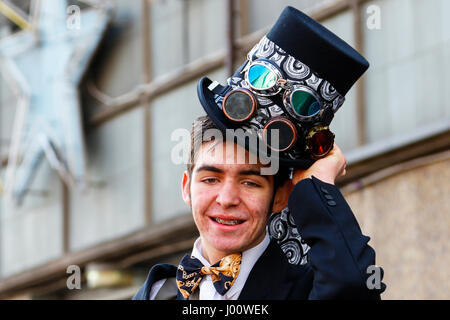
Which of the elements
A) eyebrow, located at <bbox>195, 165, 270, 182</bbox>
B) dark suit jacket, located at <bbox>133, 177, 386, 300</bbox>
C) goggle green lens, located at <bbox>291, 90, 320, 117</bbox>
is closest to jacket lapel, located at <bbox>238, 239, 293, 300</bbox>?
dark suit jacket, located at <bbox>133, 177, 386, 300</bbox>

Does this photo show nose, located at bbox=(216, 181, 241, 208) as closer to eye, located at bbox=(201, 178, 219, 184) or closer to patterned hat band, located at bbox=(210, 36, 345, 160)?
eye, located at bbox=(201, 178, 219, 184)

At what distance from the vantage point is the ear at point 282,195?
3.74m

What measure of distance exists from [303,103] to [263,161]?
0.25 meters

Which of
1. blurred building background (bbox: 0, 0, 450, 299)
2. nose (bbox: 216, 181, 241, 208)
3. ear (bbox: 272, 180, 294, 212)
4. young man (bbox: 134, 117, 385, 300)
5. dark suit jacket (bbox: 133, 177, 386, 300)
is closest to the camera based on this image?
dark suit jacket (bbox: 133, 177, 386, 300)

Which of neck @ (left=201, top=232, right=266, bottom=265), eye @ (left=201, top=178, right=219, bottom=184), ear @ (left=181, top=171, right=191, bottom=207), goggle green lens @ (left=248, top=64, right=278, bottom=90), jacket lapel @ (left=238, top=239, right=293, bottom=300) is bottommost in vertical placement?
jacket lapel @ (left=238, top=239, right=293, bottom=300)

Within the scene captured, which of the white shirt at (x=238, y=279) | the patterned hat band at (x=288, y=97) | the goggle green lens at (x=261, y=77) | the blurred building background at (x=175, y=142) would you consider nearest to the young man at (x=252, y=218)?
the white shirt at (x=238, y=279)

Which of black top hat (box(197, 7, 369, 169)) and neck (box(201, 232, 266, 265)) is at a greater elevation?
black top hat (box(197, 7, 369, 169))

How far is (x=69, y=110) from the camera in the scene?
13539 millimetres

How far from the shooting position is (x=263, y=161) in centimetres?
362

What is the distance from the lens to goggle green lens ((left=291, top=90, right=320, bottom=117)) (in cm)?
364

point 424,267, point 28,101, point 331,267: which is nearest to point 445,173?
point 424,267

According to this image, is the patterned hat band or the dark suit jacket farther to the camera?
the patterned hat band

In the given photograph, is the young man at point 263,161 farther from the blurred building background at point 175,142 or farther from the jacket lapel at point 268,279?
the blurred building background at point 175,142
